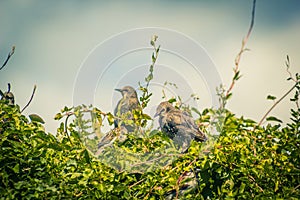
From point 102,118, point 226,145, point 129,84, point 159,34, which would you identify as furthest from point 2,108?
point 226,145

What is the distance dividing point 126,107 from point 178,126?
286mm

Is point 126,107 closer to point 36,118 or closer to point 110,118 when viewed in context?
point 110,118

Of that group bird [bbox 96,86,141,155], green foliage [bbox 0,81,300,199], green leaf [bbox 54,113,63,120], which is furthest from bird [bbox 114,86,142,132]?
green leaf [bbox 54,113,63,120]

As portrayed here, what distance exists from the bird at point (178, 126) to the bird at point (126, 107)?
0.44 feet

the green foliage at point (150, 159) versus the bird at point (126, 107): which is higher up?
the bird at point (126, 107)

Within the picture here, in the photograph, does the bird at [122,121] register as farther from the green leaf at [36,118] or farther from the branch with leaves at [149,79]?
the green leaf at [36,118]

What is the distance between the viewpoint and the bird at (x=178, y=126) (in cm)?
244

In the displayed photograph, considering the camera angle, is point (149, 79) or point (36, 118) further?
point (149, 79)

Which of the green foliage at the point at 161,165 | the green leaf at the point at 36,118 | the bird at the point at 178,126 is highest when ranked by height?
the bird at the point at 178,126

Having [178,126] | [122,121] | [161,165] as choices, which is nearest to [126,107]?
[122,121]

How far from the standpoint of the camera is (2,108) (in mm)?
2217

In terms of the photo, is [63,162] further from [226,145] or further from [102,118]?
[226,145]

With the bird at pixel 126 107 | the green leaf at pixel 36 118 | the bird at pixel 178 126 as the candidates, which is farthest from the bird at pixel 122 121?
the green leaf at pixel 36 118

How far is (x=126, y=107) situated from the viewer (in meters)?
2.51
